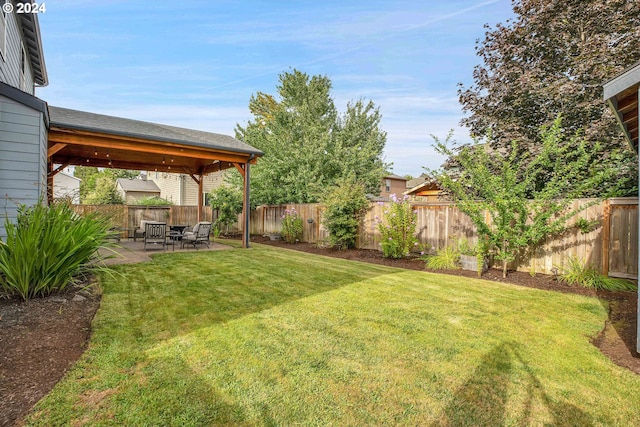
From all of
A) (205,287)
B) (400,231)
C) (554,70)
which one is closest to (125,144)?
(205,287)

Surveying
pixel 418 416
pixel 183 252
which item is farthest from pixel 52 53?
pixel 418 416

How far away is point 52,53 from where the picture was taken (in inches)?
389

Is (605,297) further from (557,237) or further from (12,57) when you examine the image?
(12,57)

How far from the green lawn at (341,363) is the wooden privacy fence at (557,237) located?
169 centimetres

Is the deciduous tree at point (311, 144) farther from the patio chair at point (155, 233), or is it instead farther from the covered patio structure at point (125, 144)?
the patio chair at point (155, 233)

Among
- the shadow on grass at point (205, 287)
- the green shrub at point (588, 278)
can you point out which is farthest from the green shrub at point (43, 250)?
the green shrub at point (588, 278)

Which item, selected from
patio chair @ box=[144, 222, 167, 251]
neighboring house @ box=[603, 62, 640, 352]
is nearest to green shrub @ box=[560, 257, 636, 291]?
neighboring house @ box=[603, 62, 640, 352]

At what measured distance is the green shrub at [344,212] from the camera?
10.1 m

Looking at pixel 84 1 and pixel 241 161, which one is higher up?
pixel 84 1

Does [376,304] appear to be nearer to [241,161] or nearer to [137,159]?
[241,161]

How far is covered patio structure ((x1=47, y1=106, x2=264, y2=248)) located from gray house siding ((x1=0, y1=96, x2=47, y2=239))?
1.73 m

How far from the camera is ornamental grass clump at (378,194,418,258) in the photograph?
850 centimetres

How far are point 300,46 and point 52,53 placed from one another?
8674 mm

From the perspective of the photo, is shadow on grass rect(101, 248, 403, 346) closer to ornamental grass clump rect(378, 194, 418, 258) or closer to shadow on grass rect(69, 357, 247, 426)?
shadow on grass rect(69, 357, 247, 426)
